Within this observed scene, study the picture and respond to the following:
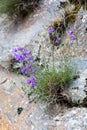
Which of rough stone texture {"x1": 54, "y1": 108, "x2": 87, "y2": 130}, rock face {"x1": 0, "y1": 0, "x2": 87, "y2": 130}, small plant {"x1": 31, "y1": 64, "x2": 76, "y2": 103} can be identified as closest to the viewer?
rough stone texture {"x1": 54, "y1": 108, "x2": 87, "y2": 130}

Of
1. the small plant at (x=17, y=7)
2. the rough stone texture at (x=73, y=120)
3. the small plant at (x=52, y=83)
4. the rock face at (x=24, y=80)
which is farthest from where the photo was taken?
the small plant at (x=17, y=7)

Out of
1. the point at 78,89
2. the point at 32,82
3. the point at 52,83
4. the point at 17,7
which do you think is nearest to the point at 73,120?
the point at 78,89

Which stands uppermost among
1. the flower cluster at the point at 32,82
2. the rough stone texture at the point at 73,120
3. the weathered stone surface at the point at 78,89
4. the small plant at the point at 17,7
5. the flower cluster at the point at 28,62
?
the small plant at the point at 17,7

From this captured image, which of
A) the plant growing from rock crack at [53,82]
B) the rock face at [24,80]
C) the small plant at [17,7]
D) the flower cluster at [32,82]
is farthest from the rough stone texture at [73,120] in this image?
the small plant at [17,7]

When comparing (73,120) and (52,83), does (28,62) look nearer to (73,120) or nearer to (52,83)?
(52,83)

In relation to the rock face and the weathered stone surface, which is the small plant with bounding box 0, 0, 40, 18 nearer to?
the rock face

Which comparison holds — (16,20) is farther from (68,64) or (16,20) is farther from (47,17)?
(68,64)

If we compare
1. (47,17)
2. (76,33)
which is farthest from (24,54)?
(47,17)

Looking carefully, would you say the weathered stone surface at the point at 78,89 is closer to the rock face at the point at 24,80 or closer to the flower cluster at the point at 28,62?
the rock face at the point at 24,80

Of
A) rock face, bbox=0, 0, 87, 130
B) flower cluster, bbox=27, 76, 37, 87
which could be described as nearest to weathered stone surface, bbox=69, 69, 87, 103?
rock face, bbox=0, 0, 87, 130

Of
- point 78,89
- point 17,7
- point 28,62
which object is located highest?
point 17,7
